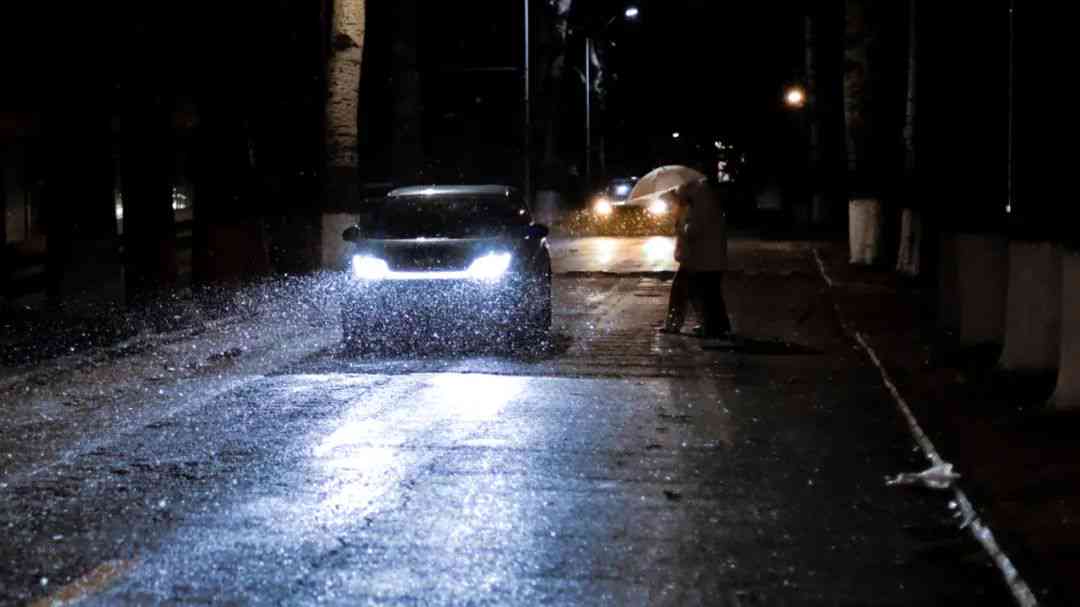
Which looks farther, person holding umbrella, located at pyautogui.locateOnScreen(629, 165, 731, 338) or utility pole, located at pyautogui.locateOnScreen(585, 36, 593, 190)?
utility pole, located at pyautogui.locateOnScreen(585, 36, 593, 190)

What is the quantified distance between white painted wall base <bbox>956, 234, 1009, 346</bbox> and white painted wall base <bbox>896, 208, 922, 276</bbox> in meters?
10.3

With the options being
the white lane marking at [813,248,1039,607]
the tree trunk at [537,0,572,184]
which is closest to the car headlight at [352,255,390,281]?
the white lane marking at [813,248,1039,607]

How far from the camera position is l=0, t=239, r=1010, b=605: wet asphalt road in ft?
22.9

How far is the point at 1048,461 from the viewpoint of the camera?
31.7 feet

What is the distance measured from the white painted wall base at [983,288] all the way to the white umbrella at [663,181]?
10.9 feet

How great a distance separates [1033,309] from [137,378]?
7937 mm

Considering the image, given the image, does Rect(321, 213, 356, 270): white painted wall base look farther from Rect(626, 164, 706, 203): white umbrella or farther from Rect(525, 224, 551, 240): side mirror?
Rect(626, 164, 706, 203): white umbrella

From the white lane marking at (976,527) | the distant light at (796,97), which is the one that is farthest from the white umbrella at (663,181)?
the distant light at (796,97)

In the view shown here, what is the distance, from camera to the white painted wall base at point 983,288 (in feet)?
49.5

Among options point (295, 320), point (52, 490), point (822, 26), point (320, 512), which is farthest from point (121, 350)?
point (822, 26)

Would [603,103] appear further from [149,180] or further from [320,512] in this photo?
[320,512]

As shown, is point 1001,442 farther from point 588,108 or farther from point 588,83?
point 588,83

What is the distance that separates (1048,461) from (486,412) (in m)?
4.17

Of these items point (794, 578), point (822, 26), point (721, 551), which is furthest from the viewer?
point (822, 26)
